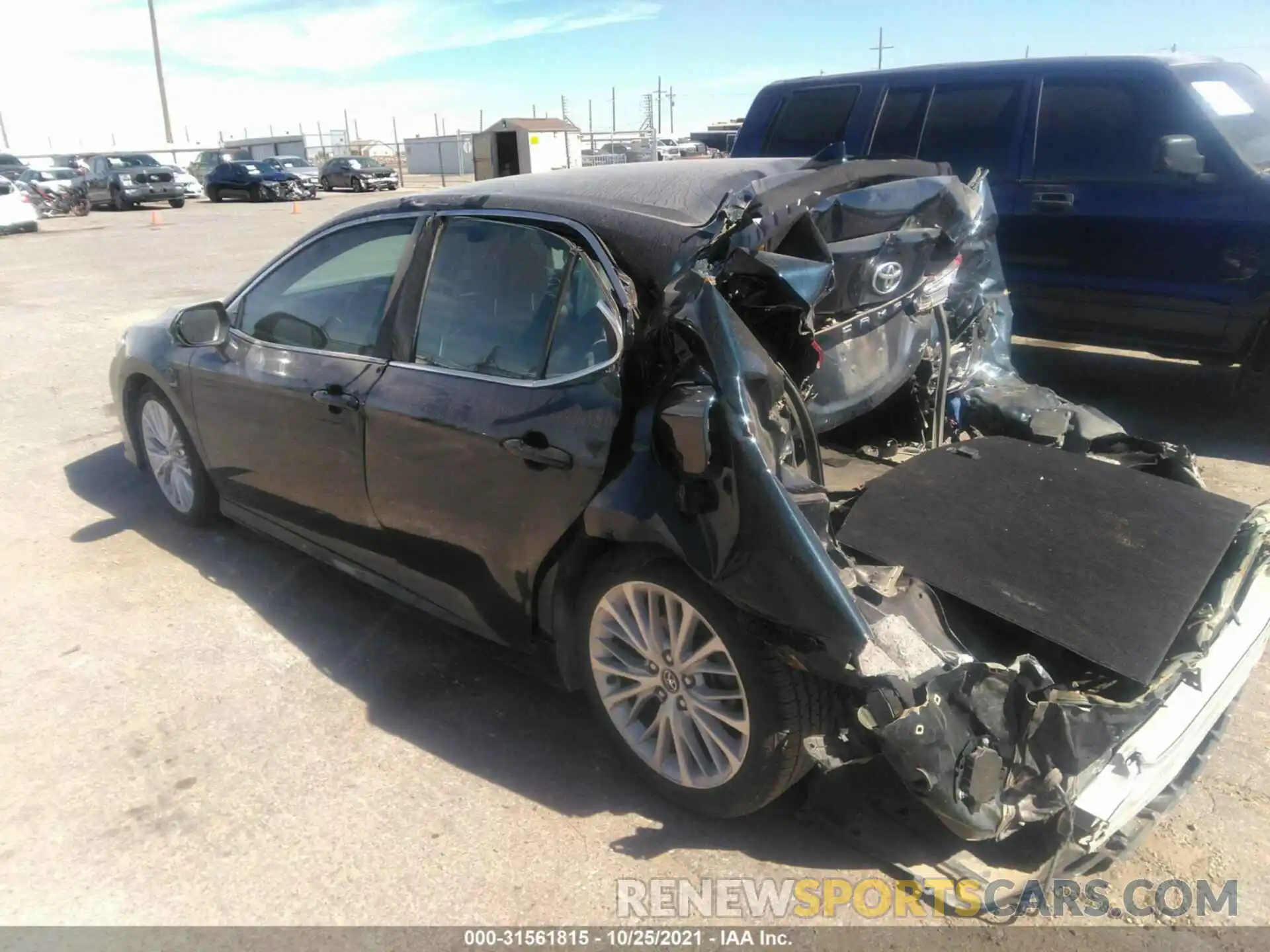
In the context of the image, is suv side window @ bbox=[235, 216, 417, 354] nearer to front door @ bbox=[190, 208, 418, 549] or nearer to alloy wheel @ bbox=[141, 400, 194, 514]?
front door @ bbox=[190, 208, 418, 549]

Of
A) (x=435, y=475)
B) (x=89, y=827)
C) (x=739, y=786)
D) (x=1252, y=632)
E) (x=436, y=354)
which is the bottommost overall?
(x=89, y=827)

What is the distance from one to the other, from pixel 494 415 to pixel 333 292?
1.34m

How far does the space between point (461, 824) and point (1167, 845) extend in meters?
2.00

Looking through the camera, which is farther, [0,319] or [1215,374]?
[0,319]

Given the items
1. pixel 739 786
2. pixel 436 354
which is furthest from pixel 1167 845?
pixel 436 354

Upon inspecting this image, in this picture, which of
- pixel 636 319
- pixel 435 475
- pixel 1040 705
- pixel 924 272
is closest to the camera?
pixel 1040 705

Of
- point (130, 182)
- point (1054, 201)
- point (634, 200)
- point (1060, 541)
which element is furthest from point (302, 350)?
point (130, 182)

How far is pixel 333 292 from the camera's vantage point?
12.8 ft

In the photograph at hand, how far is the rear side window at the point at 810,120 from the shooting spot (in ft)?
23.6

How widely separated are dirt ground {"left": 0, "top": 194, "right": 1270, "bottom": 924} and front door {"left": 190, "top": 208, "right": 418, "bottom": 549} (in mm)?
494

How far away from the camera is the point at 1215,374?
729 cm

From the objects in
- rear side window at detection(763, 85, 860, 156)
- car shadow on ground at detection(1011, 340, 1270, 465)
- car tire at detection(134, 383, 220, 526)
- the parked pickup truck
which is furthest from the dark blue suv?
the parked pickup truck

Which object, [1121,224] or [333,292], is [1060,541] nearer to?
[333,292]

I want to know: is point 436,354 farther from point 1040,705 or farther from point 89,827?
point 1040,705
